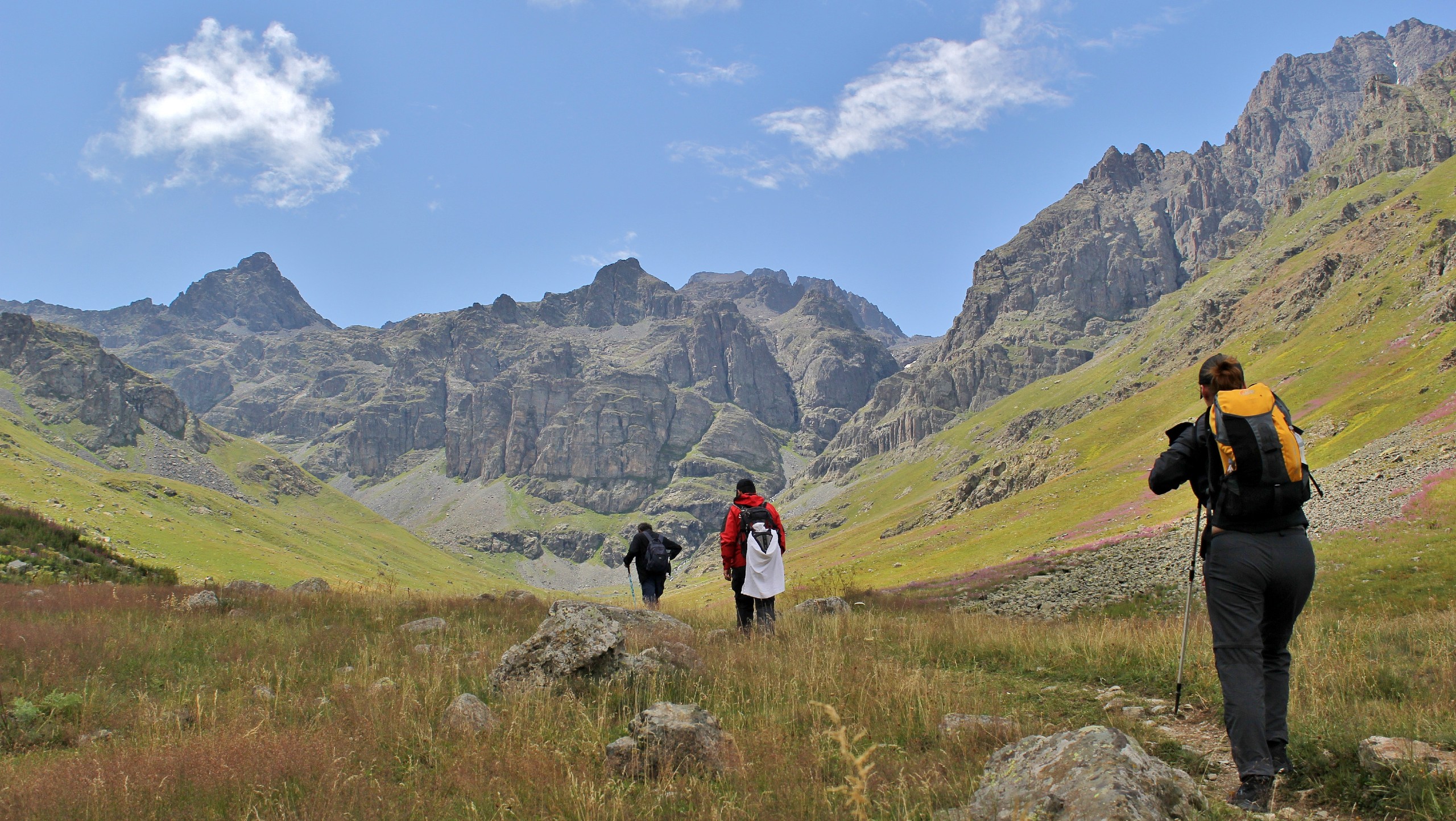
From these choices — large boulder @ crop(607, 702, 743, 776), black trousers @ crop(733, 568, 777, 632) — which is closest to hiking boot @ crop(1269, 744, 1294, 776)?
large boulder @ crop(607, 702, 743, 776)

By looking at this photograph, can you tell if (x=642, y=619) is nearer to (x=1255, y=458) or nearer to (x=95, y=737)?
(x=95, y=737)

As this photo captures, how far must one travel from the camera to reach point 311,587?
19.9 metres

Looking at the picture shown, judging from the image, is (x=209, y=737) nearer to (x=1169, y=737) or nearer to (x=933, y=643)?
(x=1169, y=737)

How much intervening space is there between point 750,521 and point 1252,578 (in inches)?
352

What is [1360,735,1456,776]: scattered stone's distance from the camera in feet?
16.2

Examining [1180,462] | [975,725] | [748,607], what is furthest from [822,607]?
[1180,462]

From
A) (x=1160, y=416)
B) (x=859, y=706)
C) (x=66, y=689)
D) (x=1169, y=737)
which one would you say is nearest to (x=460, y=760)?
(x=859, y=706)

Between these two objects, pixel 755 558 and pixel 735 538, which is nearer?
pixel 755 558

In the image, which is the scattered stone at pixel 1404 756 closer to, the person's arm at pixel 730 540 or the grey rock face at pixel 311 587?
the person's arm at pixel 730 540

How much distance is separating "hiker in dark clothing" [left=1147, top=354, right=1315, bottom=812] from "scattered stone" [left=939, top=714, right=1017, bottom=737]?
1742 mm

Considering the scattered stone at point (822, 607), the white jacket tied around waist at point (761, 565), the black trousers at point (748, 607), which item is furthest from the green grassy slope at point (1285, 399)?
the white jacket tied around waist at point (761, 565)

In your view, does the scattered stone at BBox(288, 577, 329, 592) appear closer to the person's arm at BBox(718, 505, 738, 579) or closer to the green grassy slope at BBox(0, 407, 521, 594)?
the green grassy slope at BBox(0, 407, 521, 594)

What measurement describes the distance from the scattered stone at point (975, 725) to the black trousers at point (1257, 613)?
1.74 m

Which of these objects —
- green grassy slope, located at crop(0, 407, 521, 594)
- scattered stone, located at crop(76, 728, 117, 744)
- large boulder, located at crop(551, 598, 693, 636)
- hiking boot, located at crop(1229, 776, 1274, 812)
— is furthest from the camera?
green grassy slope, located at crop(0, 407, 521, 594)
